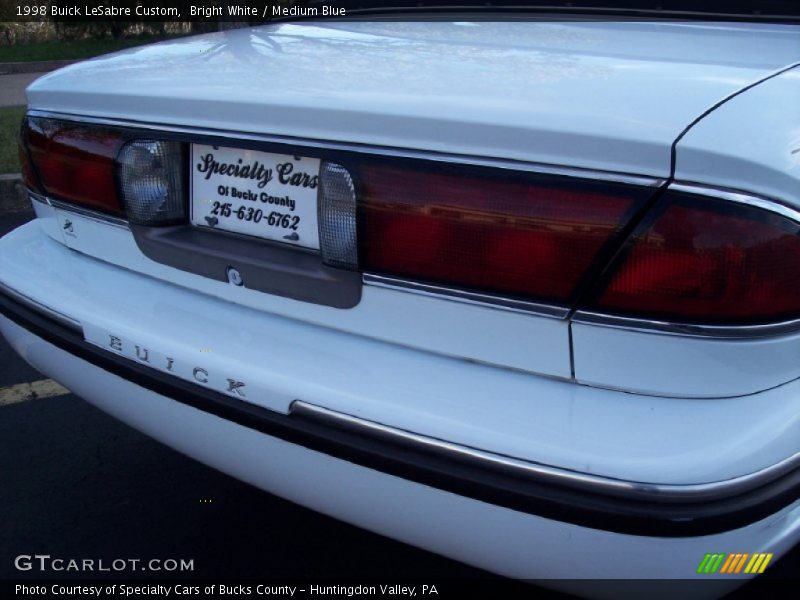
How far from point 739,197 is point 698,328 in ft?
0.67

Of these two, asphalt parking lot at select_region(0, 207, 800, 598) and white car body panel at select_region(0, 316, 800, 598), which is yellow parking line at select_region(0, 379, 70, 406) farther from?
white car body panel at select_region(0, 316, 800, 598)

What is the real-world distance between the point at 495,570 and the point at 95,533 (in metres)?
1.33

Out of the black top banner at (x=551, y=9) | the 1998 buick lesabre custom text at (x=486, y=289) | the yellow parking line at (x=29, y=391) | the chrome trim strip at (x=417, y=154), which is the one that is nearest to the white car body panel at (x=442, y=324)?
the 1998 buick lesabre custom text at (x=486, y=289)

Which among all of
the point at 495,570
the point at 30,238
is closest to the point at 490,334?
the point at 495,570

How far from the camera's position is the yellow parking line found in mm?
3109

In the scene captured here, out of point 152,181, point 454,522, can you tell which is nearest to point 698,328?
point 454,522

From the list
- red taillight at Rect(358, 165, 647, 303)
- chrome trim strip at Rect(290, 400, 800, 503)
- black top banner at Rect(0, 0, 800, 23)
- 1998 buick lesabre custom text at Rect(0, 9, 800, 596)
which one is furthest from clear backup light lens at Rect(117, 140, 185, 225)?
black top banner at Rect(0, 0, 800, 23)

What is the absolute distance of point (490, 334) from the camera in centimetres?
144

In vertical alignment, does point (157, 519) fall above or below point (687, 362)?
below

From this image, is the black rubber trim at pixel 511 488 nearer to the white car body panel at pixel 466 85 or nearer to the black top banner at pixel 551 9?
the white car body panel at pixel 466 85

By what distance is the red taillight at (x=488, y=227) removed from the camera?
1.36m

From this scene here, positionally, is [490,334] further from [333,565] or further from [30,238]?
[30,238]

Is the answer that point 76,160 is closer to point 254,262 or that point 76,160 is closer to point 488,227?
point 254,262

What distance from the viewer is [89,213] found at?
204 cm
